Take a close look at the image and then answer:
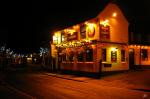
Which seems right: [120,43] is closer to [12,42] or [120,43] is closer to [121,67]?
[121,67]

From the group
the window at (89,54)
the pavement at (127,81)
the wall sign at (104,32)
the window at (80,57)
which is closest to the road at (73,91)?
the pavement at (127,81)

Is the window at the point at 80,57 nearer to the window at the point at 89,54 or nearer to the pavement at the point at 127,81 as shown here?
the window at the point at 89,54

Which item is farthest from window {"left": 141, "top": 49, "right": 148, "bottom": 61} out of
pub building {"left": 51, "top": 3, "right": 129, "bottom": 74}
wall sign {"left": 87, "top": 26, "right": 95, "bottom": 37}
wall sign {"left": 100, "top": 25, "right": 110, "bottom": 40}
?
wall sign {"left": 87, "top": 26, "right": 95, "bottom": 37}

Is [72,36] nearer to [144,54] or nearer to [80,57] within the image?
[80,57]

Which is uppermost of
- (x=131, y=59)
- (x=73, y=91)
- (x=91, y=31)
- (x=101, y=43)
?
(x=91, y=31)

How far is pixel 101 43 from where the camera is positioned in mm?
25469

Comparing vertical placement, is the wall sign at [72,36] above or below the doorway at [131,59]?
above

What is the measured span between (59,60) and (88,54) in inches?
328

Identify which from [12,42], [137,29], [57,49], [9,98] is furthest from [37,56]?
[9,98]

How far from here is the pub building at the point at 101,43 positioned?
83.3ft

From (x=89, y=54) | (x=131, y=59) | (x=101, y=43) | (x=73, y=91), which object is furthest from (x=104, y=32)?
(x=73, y=91)

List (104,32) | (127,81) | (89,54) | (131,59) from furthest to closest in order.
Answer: (131,59)
(89,54)
(104,32)
(127,81)

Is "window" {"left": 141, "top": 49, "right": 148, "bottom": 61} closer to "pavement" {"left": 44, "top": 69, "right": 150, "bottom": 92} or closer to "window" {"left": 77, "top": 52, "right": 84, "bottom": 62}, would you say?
"pavement" {"left": 44, "top": 69, "right": 150, "bottom": 92}

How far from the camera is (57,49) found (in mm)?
34938
